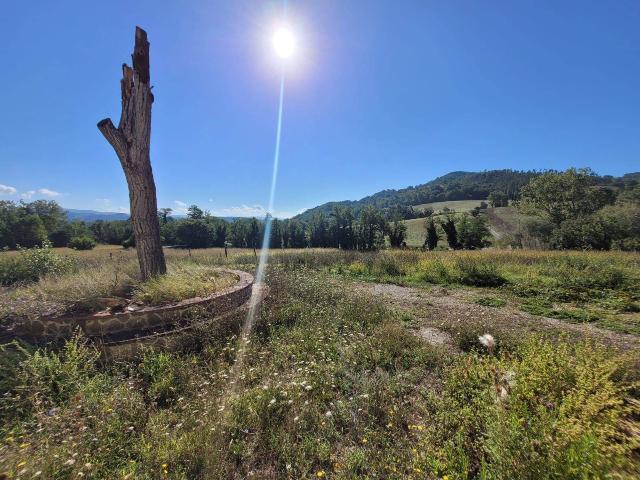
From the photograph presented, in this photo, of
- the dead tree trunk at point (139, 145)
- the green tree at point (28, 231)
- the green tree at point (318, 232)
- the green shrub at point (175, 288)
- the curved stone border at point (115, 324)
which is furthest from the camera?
the green tree at point (318, 232)

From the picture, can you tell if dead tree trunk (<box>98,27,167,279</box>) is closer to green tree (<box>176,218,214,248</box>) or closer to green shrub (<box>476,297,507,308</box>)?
green shrub (<box>476,297,507,308</box>)

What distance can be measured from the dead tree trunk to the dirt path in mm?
6106

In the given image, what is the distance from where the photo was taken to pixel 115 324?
163 inches

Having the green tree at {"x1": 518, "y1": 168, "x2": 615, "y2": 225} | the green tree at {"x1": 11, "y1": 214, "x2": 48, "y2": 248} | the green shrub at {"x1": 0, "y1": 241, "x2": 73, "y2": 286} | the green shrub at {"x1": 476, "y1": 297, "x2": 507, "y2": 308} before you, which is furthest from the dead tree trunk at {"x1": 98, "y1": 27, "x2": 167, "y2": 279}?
the green tree at {"x1": 11, "y1": 214, "x2": 48, "y2": 248}

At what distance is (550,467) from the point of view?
1521mm

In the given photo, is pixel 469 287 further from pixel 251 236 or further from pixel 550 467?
pixel 251 236

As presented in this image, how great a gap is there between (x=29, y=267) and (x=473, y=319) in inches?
506

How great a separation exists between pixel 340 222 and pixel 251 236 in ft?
71.1

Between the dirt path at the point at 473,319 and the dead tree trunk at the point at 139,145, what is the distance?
20.0 ft

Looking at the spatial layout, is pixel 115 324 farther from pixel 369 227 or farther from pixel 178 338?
pixel 369 227

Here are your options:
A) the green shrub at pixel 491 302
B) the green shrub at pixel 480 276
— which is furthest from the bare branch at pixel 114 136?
the green shrub at pixel 480 276

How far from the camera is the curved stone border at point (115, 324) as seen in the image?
12.9ft

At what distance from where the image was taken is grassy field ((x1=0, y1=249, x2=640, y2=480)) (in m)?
1.87

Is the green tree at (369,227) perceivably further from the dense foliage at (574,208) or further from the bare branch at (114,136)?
the bare branch at (114,136)
